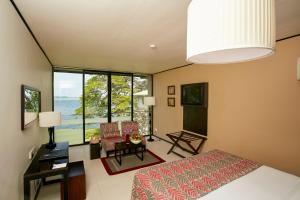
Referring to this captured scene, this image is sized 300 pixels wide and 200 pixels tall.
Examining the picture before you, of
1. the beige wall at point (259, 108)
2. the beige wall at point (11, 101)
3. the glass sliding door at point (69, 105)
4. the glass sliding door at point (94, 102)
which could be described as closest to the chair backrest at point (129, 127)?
the glass sliding door at point (94, 102)

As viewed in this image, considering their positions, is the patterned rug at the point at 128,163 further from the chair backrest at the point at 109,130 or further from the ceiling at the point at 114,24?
the ceiling at the point at 114,24

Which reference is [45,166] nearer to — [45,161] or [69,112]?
[45,161]

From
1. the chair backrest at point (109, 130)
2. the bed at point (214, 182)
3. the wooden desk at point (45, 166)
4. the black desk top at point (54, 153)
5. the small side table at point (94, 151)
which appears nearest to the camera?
the bed at point (214, 182)

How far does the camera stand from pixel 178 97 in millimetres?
4840

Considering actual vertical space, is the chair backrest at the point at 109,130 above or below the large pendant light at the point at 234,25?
below

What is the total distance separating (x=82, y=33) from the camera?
90.5 inches

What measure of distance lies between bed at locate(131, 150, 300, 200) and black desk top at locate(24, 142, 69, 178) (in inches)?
46.6

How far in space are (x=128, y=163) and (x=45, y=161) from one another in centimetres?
184

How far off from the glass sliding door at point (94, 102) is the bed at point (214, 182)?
3.57 metres

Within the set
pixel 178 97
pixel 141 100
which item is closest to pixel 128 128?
pixel 141 100

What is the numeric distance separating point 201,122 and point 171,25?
2.71 m

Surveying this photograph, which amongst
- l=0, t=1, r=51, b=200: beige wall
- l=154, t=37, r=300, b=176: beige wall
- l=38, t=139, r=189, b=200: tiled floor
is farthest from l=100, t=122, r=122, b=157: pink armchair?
l=154, t=37, r=300, b=176: beige wall

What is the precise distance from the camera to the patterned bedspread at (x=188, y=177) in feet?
5.12

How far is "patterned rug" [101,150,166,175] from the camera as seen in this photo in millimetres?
3314
